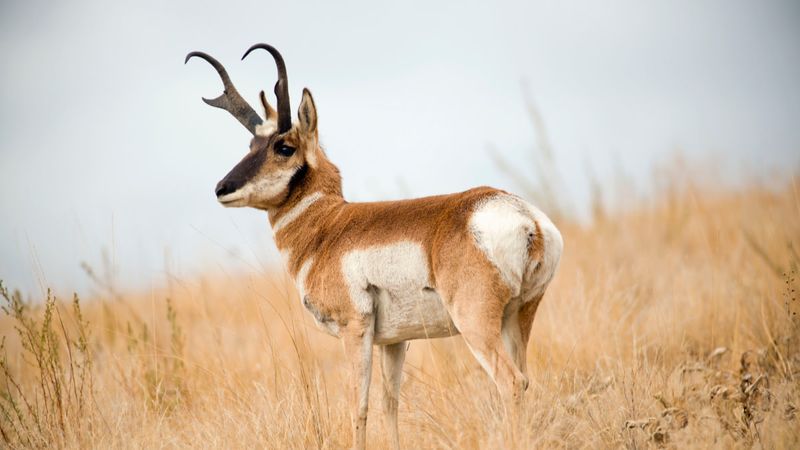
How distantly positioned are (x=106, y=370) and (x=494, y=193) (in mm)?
4398

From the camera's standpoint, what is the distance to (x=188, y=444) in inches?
203

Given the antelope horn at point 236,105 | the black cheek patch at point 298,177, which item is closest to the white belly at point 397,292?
the black cheek patch at point 298,177

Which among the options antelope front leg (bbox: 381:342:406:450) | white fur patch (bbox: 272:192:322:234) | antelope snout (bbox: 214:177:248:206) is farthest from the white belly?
antelope snout (bbox: 214:177:248:206)

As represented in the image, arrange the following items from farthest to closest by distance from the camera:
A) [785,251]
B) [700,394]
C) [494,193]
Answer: [785,251] < [700,394] < [494,193]

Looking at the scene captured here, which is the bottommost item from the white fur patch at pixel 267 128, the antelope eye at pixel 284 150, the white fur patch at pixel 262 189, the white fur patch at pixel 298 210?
the white fur patch at pixel 298 210

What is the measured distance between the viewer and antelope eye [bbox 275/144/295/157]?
5.04 metres

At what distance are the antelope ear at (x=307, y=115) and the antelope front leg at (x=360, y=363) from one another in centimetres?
146

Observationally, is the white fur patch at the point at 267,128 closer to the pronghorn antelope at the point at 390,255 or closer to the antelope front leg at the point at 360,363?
the pronghorn antelope at the point at 390,255

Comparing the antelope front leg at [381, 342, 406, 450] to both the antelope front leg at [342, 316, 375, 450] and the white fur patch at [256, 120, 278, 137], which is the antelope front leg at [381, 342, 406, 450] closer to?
the antelope front leg at [342, 316, 375, 450]

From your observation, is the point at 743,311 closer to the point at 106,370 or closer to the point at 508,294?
the point at 508,294

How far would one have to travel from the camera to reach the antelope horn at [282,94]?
5023 mm

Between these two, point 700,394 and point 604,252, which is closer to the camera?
point 700,394

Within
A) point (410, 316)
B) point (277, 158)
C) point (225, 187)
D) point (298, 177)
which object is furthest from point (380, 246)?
point (225, 187)

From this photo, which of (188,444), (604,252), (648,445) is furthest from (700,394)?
(604,252)
